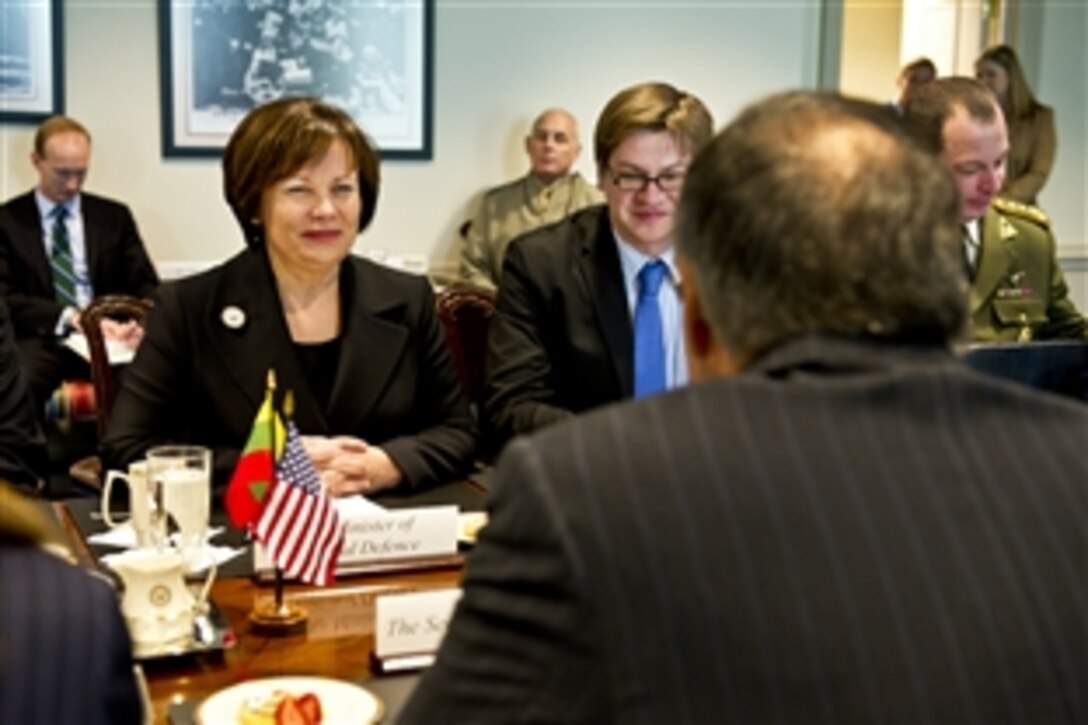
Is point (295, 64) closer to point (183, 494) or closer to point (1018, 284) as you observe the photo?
point (1018, 284)

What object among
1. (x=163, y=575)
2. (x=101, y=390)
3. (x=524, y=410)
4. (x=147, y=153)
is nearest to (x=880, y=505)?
(x=163, y=575)

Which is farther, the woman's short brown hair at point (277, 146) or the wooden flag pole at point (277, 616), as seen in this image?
the woman's short brown hair at point (277, 146)

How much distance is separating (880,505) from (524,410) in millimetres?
1824

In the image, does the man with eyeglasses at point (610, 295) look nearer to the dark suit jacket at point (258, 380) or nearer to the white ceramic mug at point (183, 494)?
the dark suit jacket at point (258, 380)

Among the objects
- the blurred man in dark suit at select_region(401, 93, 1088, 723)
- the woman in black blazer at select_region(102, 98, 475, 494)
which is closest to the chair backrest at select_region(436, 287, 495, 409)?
the woman in black blazer at select_region(102, 98, 475, 494)

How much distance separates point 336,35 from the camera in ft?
19.8

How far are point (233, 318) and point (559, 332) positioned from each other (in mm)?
633

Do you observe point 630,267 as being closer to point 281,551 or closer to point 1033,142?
point 281,551

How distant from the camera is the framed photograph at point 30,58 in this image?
18.2 feet

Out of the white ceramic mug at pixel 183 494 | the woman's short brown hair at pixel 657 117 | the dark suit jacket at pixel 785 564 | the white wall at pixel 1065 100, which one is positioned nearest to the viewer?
the dark suit jacket at pixel 785 564

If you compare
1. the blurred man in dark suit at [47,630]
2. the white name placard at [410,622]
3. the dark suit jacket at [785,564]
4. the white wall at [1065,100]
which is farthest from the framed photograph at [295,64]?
the dark suit jacket at [785,564]

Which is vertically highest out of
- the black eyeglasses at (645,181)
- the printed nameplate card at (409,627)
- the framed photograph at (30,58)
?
the framed photograph at (30,58)

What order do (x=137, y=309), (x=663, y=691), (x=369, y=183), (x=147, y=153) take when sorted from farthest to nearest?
1. (x=147, y=153)
2. (x=137, y=309)
3. (x=369, y=183)
4. (x=663, y=691)

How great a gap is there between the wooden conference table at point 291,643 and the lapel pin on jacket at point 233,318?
51cm
